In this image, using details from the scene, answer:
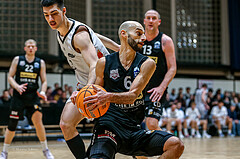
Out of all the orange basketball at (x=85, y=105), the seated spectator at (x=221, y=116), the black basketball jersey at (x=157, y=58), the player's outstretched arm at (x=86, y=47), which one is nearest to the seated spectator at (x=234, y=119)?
the seated spectator at (x=221, y=116)

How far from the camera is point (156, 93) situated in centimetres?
484

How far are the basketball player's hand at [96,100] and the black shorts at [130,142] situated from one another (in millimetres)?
318

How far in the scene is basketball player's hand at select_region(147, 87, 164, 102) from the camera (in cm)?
481

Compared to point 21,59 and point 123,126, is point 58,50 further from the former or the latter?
point 123,126

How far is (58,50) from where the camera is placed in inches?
652

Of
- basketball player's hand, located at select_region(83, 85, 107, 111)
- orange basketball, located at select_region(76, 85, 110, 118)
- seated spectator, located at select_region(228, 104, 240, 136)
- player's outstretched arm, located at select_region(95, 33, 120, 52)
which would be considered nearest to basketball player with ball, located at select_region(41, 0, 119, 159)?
player's outstretched arm, located at select_region(95, 33, 120, 52)

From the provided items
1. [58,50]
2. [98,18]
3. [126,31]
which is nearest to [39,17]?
[58,50]

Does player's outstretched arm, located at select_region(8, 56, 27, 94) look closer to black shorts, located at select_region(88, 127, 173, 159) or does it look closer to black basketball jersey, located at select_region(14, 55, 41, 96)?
black basketball jersey, located at select_region(14, 55, 41, 96)

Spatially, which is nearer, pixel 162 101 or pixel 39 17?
pixel 162 101

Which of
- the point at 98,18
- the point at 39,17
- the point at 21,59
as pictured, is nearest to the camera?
the point at 21,59

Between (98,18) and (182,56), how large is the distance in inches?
208

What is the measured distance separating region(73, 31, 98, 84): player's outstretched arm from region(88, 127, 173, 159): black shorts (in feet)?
2.54

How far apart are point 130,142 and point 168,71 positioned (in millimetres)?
2173

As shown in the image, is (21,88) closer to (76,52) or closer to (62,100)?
(76,52)
